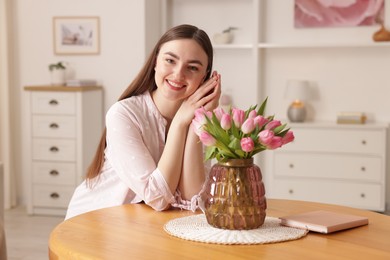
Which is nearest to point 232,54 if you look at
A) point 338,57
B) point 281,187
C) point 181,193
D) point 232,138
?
point 338,57

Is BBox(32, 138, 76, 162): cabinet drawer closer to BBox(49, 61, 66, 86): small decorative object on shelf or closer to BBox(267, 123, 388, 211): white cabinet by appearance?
BBox(49, 61, 66, 86): small decorative object on shelf

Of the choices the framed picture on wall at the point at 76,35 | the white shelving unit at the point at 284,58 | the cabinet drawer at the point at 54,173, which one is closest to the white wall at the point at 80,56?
the framed picture on wall at the point at 76,35

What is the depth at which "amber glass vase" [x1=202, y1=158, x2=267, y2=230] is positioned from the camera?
1.79 m

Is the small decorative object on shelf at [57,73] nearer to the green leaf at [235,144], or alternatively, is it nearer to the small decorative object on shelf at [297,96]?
the small decorative object on shelf at [297,96]

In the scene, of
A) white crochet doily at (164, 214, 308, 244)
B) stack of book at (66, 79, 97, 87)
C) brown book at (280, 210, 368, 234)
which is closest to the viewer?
white crochet doily at (164, 214, 308, 244)

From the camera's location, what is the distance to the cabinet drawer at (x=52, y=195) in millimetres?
5340

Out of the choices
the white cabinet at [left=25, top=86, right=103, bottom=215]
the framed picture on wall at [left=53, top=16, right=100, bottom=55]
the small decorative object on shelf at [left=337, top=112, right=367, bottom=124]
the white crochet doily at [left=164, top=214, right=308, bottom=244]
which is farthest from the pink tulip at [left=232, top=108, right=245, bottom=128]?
the framed picture on wall at [left=53, top=16, right=100, bottom=55]

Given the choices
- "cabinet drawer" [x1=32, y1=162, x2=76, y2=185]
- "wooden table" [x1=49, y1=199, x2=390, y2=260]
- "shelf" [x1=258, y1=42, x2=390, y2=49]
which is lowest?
"cabinet drawer" [x1=32, y1=162, x2=76, y2=185]

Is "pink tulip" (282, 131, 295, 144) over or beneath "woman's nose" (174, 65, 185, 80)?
beneath

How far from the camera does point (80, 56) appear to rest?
5723 mm

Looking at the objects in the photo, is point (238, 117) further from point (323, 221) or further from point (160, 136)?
point (160, 136)

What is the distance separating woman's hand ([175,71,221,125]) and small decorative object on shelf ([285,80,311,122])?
10.8ft

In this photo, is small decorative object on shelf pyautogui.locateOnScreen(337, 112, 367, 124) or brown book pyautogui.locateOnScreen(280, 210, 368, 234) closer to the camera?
brown book pyautogui.locateOnScreen(280, 210, 368, 234)

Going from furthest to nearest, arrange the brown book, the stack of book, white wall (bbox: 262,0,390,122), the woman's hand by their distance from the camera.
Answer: white wall (bbox: 262,0,390,122)
the stack of book
the woman's hand
the brown book
